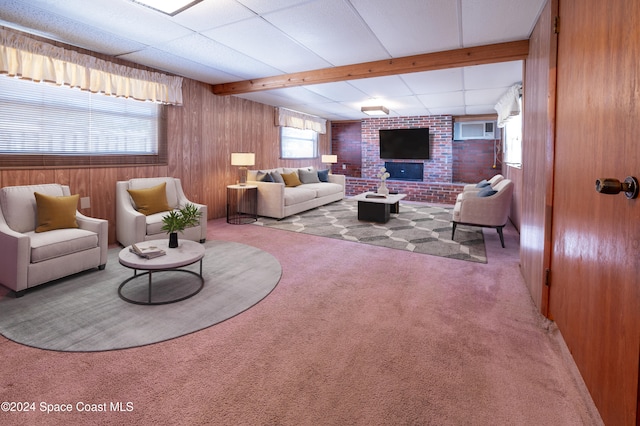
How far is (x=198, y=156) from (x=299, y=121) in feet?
11.1

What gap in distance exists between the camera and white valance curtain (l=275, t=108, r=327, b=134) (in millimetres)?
7559

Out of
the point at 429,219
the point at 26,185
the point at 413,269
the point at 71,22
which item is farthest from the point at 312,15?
the point at 429,219

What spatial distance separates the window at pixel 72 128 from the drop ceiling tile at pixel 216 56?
3.60ft

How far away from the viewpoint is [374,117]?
9164 millimetres

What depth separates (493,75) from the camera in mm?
4684

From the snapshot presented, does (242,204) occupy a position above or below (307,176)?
below

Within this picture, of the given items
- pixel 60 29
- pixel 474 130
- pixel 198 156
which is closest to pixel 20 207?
pixel 60 29

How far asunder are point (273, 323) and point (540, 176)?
225cm

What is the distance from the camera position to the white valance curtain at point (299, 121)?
24.8 feet

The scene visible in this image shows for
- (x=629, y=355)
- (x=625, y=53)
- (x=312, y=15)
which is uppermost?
(x=312, y=15)

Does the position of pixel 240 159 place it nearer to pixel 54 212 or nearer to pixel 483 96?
pixel 54 212

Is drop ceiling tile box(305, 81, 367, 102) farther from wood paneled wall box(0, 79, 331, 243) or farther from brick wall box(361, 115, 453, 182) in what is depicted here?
brick wall box(361, 115, 453, 182)

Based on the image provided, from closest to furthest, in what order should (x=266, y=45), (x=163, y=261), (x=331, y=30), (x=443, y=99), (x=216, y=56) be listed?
(x=163, y=261) < (x=331, y=30) < (x=266, y=45) < (x=216, y=56) < (x=443, y=99)

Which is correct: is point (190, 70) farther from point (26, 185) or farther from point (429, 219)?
point (429, 219)
